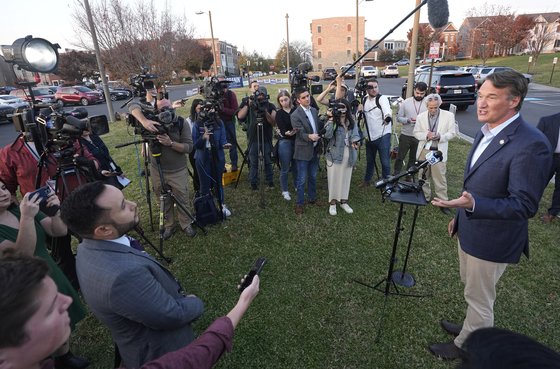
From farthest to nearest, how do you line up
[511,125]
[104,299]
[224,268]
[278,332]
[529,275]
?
[224,268] < [529,275] < [278,332] < [511,125] < [104,299]

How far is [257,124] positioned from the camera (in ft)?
17.0

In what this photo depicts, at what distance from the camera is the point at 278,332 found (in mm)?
2859

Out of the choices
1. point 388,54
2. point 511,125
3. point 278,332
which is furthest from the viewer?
point 388,54

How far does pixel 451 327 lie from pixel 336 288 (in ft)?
3.70

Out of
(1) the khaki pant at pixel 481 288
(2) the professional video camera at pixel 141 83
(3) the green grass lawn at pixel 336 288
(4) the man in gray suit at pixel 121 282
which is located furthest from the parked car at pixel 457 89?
(4) the man in gray suit at pixel 121 282

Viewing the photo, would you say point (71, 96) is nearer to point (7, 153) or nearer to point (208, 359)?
point (7, 153)

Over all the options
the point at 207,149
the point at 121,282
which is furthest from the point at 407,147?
the point at 121,282

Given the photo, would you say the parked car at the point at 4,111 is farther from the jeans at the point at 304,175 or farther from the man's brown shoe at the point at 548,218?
the man's brown shoe at the point at 548,218

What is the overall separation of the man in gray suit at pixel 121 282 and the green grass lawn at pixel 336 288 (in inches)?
49.2

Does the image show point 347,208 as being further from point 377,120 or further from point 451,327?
point 451,327

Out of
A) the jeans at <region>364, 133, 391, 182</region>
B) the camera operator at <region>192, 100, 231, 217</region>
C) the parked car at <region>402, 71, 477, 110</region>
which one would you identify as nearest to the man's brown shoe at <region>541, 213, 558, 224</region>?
the jeans at <region>364, 133, 391, 182</region>

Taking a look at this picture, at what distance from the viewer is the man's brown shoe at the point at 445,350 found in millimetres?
2555

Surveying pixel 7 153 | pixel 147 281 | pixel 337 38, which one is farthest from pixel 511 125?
pixel 337 38

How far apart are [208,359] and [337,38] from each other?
220 ft
